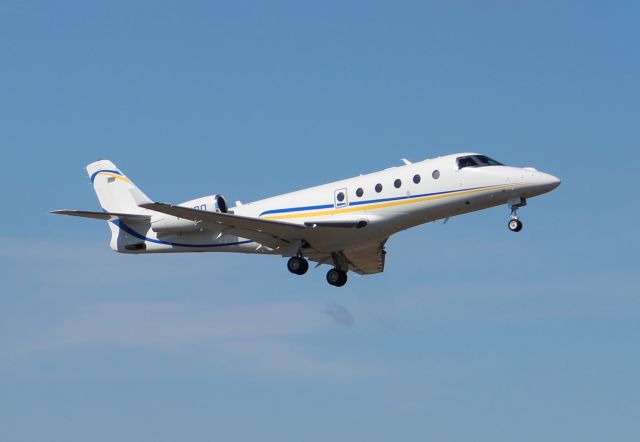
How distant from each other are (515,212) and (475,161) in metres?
1.85

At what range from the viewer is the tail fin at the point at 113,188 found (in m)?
40.2

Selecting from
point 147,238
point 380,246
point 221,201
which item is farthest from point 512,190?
Answer: point 147,238

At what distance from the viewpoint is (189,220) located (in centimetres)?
3631

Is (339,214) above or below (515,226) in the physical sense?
above

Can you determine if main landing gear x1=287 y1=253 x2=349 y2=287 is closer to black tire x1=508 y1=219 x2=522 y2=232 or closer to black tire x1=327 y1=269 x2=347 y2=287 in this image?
black tire x1=327 y1=269 x2=347 y2=287

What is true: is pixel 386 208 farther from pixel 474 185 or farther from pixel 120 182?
pixel 120 182

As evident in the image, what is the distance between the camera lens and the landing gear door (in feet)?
115

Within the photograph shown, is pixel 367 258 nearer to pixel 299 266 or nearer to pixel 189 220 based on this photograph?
pixel 299 266

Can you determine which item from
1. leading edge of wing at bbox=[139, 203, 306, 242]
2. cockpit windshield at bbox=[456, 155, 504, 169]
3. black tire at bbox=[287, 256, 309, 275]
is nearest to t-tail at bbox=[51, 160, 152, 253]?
leading edge of wing at bbox=[139, 203, 306, 242]

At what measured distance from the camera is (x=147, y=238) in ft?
127

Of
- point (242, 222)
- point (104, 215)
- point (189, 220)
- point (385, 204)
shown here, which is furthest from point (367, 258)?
point (104, 215)

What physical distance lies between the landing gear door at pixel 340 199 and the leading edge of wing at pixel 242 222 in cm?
121

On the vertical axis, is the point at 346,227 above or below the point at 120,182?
below

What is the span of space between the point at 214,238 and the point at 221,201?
171 centimetres
